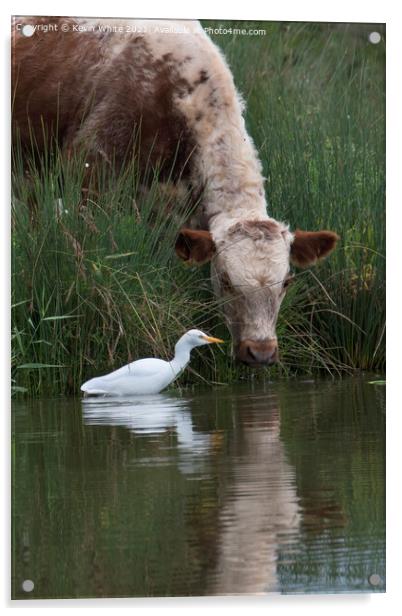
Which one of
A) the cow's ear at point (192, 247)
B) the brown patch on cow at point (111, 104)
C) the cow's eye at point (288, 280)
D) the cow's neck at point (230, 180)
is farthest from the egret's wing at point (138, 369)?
the brown patch on cow at point (111, 104)

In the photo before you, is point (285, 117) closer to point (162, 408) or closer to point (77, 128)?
point (77, 128)

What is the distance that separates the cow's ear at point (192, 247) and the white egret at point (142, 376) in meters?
0.51

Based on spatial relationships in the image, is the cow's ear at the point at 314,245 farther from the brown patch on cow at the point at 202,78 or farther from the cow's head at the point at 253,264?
the brown patch on cow at the point at 202,78

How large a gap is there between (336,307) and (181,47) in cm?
146

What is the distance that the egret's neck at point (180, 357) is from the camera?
20.1 feet

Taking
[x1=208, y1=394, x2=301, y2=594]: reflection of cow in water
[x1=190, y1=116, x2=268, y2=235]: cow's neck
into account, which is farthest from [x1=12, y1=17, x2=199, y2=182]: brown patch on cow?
[x1=208, y1=394, x2=301, y2=594]: reflection of cow in water

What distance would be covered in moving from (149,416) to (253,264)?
0.94 metres

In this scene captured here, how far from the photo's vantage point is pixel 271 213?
685 centimetres

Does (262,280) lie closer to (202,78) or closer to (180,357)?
(180,357)

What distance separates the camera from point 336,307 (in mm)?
6559

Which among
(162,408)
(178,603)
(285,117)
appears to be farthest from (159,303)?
(178,603)

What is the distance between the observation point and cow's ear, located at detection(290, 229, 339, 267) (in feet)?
21.7

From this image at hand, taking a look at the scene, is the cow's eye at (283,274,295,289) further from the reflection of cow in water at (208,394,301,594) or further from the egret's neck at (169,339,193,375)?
the reflection of cow in water at (208,394,301,594)

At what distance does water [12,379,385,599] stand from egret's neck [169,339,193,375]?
0.72 ft
